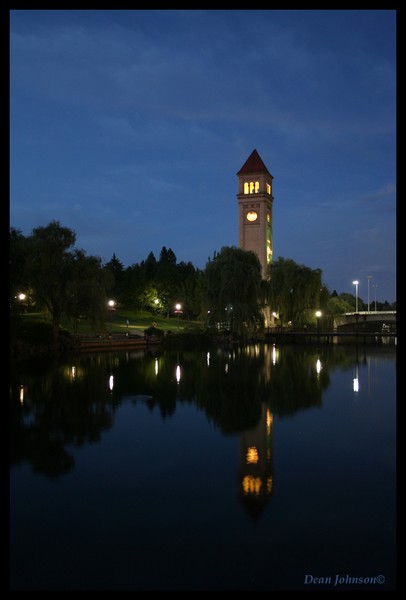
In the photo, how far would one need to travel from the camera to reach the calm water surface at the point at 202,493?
231 inches

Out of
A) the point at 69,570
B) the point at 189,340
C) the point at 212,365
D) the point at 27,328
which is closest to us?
the point at 69,570

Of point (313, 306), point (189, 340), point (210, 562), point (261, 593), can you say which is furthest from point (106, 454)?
point (313, 306)

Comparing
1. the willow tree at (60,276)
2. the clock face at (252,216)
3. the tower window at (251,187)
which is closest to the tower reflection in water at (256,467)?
the willow tree at (60,276)

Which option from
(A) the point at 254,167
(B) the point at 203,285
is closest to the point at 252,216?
(A) the point at 254,167

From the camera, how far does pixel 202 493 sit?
27.2ft

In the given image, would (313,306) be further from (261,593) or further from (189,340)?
(261,593)

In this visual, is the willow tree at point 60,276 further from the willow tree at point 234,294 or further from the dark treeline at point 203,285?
the willow tree at point 234,294

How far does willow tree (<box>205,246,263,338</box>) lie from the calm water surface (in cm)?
3241

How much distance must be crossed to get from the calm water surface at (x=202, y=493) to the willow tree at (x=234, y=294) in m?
32.4

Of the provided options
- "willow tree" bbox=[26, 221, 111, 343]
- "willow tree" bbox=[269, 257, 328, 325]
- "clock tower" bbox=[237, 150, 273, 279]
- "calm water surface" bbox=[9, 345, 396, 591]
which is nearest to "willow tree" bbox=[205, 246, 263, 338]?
"willow tree" bbox=[269, 257, 328, 325]

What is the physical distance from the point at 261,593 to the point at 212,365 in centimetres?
2504

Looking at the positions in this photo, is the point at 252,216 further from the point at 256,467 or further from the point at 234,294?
the point at 256,467

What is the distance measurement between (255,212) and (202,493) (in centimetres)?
8976
